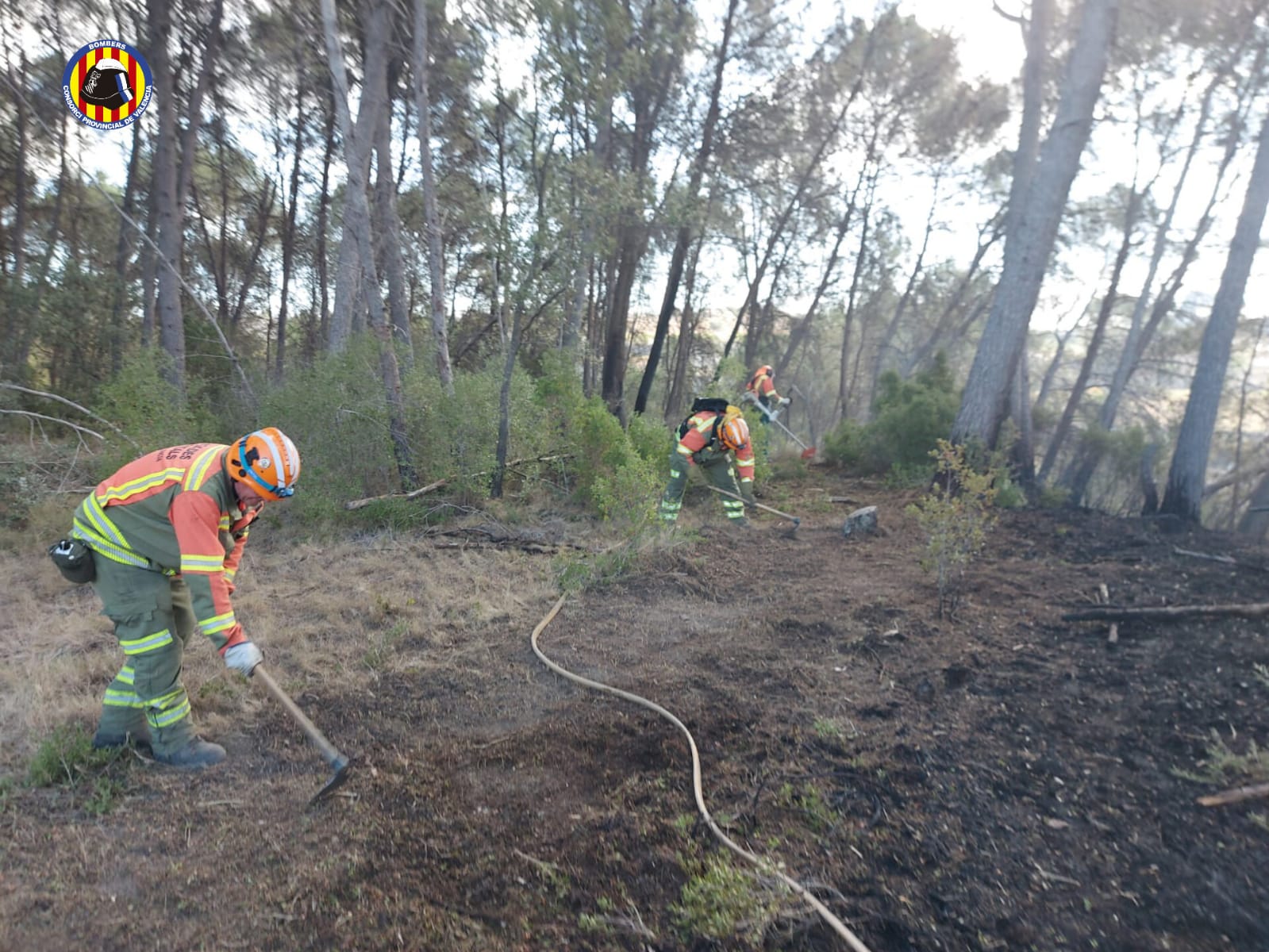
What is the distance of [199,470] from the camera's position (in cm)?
→ 309

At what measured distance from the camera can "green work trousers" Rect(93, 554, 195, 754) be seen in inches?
125

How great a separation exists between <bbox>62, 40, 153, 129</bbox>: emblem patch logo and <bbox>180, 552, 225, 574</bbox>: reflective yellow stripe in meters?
8.60

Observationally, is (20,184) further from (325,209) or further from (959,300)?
(959,300)

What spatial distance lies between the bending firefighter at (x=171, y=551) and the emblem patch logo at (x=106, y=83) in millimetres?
8138

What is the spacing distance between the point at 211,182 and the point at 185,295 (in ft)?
9.66

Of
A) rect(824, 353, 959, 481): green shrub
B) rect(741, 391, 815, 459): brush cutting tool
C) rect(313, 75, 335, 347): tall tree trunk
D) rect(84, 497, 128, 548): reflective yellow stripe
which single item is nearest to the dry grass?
rect(84, 497, 128, 548): reflective yellow stripe

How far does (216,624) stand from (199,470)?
69cm

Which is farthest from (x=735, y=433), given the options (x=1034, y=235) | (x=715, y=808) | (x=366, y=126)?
(x=366, y=126)

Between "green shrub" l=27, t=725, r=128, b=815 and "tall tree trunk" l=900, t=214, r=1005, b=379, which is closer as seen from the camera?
"green shrub" l=27, t=725, r=128, b=815

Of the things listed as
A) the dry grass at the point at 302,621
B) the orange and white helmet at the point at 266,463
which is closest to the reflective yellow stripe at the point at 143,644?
the dry grass at the point at 302,621

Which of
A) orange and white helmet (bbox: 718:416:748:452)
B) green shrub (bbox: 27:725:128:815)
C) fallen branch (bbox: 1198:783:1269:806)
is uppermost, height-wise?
orange and white helmet (bbox: 718:416:748:452)

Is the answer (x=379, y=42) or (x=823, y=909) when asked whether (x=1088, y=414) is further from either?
(x=823, y=909)

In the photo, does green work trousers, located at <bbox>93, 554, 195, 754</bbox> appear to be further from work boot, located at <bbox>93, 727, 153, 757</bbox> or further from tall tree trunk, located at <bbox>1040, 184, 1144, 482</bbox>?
tall tree trunk, located at <bbox>1040, 184, 1144, 482</bbox>

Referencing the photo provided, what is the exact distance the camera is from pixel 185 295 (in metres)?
17.1
